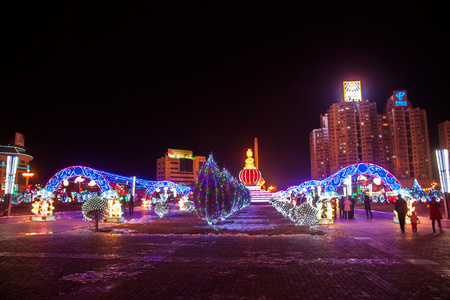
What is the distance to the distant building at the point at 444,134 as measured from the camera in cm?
12131

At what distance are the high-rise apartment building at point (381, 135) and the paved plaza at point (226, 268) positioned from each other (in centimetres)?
10462

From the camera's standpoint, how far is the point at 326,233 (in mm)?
12656

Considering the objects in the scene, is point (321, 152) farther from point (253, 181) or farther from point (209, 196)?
point (209, 196)

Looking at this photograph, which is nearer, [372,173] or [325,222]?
[325,222]

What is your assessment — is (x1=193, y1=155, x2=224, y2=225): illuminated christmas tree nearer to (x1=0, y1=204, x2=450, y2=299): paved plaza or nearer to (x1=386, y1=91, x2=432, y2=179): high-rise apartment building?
(x1=0, y1=204, x2=450, y2=299): paved plaza

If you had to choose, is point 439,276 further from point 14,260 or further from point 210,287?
point 14,260

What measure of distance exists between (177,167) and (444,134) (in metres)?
107

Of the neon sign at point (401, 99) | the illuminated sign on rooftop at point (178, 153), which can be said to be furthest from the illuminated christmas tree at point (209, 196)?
the illuminated sign on rooftop at point (178, 153)

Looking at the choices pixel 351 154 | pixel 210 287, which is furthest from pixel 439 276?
pixel 351 154

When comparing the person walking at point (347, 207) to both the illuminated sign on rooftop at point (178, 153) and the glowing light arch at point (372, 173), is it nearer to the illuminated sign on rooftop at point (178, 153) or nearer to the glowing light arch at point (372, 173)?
the glowing light arch at point (372, 173)

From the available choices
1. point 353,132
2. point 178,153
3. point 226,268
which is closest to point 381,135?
point 353,132

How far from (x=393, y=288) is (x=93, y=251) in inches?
290

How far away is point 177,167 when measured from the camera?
13600 centimetres

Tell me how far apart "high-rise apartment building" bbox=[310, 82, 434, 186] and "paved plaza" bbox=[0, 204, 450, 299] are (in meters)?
105
